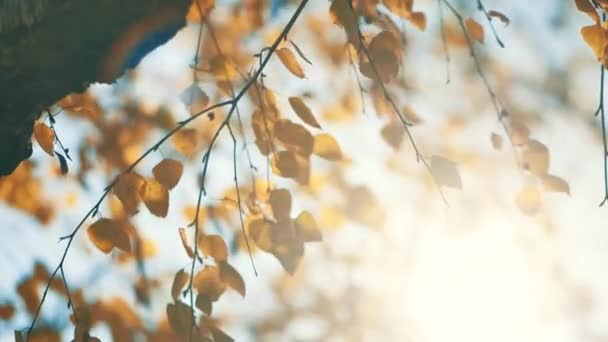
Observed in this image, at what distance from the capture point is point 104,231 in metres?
1.48

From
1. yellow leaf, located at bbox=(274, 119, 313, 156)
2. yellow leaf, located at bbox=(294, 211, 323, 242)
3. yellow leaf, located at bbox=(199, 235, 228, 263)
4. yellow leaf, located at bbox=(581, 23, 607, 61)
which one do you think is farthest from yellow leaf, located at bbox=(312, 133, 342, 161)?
yellow leaf, located at bbox=(581, 23, 607, 61)

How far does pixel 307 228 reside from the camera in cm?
145

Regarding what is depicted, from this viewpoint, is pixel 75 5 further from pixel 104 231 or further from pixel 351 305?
pixel 351 305

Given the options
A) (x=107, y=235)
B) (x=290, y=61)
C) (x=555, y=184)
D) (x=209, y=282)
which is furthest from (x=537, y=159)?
(x=107, y=235)

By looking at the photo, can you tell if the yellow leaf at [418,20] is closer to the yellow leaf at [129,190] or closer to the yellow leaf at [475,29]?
the yellow leaf at [475,29]

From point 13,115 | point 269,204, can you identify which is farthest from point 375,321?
point 13,115

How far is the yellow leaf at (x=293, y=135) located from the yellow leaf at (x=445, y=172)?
0.81 ft

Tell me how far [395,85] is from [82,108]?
109 cm

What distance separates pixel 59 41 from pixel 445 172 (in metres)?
0.75

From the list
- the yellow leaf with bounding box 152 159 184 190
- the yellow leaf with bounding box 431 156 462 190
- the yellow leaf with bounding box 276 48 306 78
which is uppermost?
the yellow leaf with bounding box 276 48 306 78

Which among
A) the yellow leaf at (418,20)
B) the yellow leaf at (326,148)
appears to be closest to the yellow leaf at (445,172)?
the yellow leaf at (326,148)

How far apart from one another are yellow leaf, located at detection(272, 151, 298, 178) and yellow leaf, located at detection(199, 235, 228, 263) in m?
0.18

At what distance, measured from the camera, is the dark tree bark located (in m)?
1.13

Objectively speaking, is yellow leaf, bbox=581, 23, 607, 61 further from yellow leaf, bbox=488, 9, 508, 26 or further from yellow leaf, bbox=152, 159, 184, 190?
yellow leaf, bbox=152, 159, 184, 190
